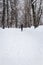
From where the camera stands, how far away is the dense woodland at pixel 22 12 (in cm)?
603

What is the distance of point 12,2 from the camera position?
594 cm

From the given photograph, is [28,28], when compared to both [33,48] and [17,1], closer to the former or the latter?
[17,1]

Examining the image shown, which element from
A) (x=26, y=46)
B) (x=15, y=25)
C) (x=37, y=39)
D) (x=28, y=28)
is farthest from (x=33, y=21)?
(x=26, y=46)

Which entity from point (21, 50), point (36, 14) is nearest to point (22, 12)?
point (36, 14)

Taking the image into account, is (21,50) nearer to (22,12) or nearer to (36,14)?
(22,12)

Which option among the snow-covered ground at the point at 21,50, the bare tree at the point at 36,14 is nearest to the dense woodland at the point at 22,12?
the bare tree at the point at 36,14

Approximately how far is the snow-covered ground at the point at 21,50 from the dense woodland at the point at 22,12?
3.71 feet

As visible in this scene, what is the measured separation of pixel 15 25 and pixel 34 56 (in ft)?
10.8

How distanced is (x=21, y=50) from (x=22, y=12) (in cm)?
244

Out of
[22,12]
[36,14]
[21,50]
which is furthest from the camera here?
[36,14]

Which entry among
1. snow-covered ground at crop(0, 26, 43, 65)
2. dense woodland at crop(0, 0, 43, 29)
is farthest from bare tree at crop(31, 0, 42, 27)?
snow-covered ground at crop(0, 26, 43, 65)

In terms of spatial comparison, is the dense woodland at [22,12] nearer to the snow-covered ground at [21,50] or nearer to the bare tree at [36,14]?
the bare tree at [36,14]

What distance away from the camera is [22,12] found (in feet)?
20.2

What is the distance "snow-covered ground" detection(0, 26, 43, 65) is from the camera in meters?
3.39
